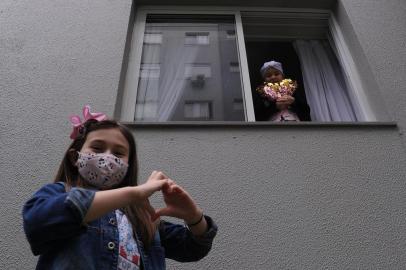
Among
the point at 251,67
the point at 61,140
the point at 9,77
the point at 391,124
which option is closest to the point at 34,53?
the point at 9,77

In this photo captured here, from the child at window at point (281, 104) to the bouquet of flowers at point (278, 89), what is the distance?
0.03 m

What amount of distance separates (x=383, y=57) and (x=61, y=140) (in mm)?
2595

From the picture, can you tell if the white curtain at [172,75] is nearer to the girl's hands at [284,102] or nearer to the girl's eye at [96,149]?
the girl's hands at [284,102]

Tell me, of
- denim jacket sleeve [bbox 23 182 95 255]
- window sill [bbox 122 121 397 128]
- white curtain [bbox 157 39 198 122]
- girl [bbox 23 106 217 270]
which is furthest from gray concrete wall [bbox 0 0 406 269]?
denim jacket sleeve [bbox 23 182 95 255]

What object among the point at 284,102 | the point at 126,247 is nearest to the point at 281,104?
the point at 284,102

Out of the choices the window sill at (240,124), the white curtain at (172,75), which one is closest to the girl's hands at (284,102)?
the window sill at (240,124)

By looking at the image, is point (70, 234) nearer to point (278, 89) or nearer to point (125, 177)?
point (125, 177)

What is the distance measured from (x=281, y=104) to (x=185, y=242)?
1.92 m

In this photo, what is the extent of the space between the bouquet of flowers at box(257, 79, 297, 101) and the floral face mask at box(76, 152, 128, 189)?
2.06 meters

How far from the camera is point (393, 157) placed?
7.59ft

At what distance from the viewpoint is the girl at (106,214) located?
3.33 feet

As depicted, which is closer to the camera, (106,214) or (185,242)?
(106,214)

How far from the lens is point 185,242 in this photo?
53.5 inches

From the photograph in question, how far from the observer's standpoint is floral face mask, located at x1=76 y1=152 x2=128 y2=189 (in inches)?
48.5
